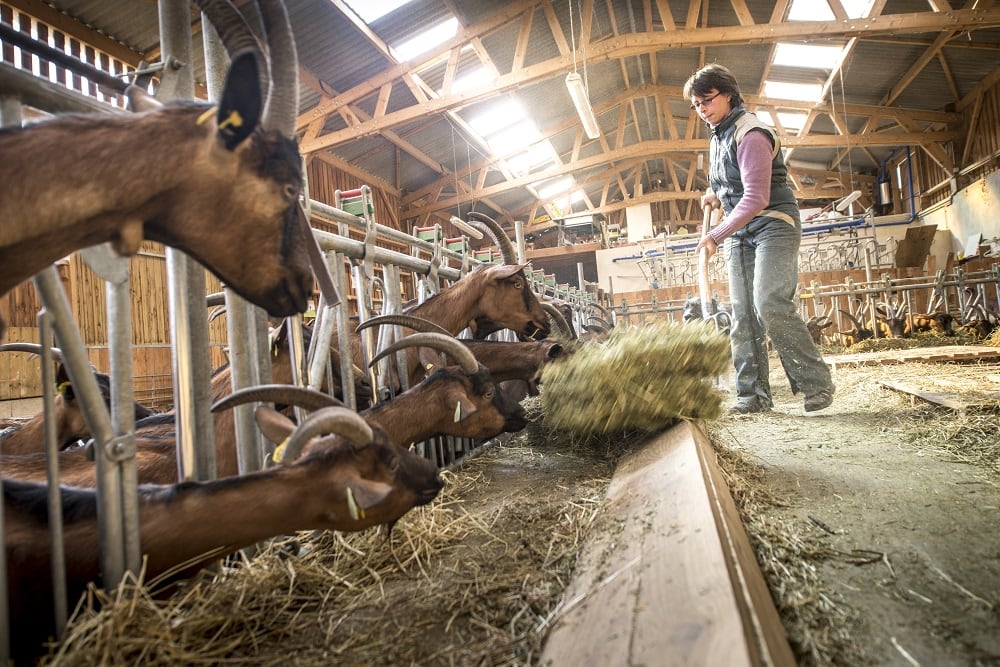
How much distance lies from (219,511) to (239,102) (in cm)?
110

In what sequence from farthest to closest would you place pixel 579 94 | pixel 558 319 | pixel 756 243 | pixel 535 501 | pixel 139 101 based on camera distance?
pixel 579 94, pixel 558 319, pixel 756 243, pixel 535 501, pixel 139 101

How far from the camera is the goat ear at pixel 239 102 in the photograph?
1.25 m

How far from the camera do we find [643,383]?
2.97 meters

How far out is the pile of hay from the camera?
9.59ft

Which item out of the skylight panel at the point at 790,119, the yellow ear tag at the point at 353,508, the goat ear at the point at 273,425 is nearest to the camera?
the yellow ear tag at the point at 353,508

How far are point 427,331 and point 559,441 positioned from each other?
118cm

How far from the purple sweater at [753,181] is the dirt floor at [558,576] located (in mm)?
1614

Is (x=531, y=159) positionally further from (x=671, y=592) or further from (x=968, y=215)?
(x=671, y=592)

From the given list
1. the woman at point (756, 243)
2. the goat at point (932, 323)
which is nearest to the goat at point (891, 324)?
the goat at point (932, 323)

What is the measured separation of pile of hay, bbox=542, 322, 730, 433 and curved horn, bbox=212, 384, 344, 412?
65.7 inches

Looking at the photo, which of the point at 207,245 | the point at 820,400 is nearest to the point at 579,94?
the point at 820,400

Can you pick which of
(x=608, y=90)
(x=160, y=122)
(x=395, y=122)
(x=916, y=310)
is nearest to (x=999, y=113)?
(x=916, y=310)

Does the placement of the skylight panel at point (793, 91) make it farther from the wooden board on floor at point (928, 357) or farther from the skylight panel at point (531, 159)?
the wooden board on floor at point (928, 357)

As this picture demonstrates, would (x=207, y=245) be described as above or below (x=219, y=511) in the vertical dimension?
above
